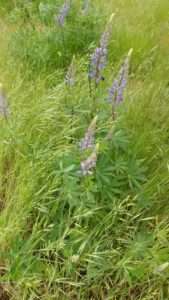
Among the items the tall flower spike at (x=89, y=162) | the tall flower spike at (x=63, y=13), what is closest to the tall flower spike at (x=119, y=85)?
the tall flower spike at (x=89, y=162)

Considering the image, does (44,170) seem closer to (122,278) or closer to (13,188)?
(13,188)

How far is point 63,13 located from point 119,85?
3.28 ft

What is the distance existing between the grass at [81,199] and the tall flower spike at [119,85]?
138 mm

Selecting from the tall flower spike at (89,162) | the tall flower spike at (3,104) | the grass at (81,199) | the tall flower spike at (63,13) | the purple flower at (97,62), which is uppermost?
the tall flower spike at (63,13)

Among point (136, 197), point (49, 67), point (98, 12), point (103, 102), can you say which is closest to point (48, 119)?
point (103, 102)

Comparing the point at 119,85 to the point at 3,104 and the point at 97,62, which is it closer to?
the point at 97,62

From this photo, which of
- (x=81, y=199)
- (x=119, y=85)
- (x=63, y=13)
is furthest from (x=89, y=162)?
(x=63, y=13)

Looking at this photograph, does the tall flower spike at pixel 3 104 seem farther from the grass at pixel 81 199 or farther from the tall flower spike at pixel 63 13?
the tall flower spike at pixel 63 13

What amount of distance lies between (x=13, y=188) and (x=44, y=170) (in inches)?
8.2

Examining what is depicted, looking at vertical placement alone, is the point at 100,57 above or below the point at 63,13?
below

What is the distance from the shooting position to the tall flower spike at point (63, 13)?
87.3 inches

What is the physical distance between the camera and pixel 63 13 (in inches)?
89.4

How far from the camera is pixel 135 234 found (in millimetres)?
1629

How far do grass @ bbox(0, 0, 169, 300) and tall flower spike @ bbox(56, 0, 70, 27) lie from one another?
1.58 feet
